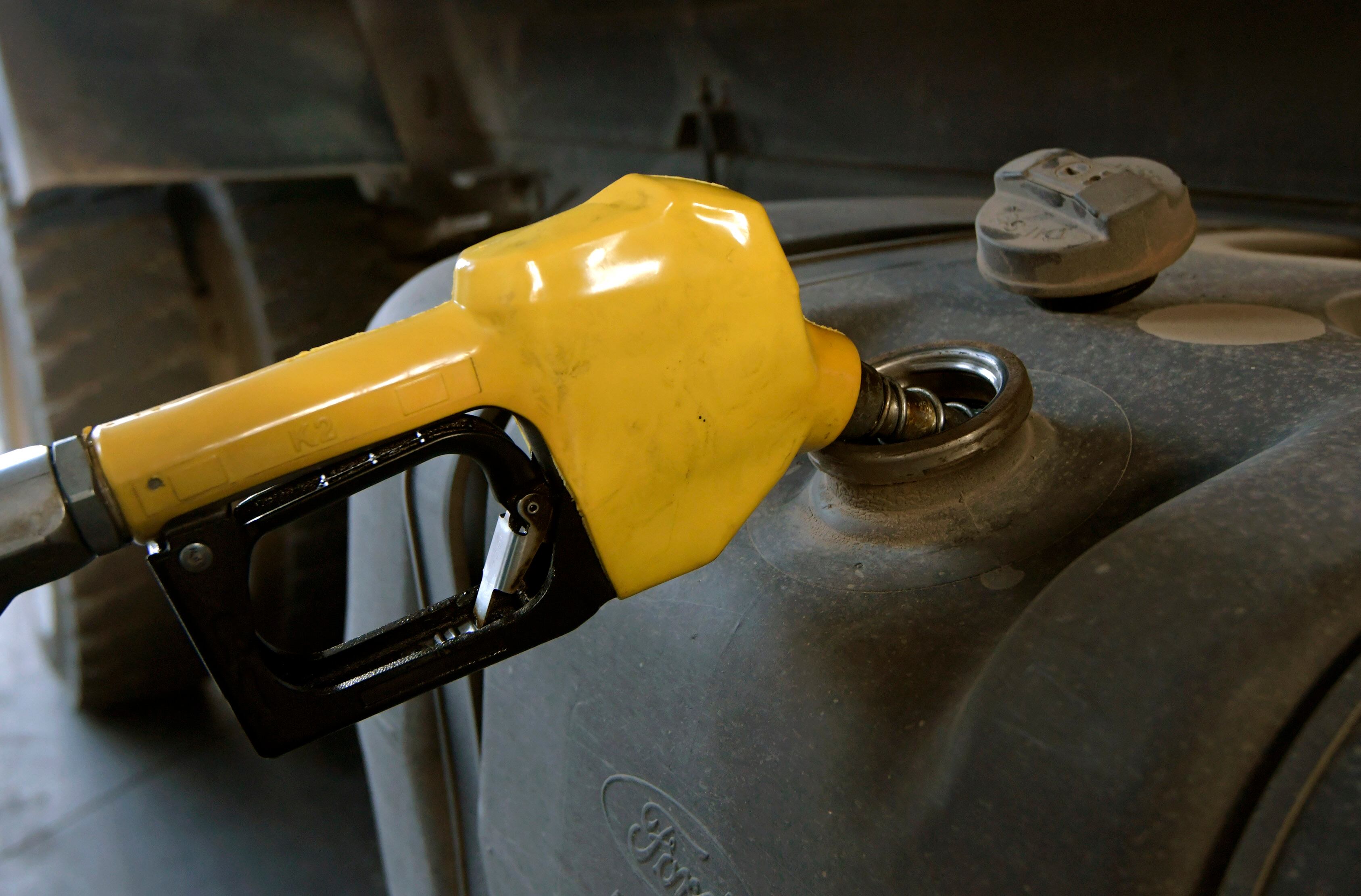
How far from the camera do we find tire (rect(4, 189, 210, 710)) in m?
1.45

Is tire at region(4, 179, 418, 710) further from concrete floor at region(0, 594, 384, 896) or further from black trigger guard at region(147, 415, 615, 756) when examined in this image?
black trigger guard at region(147, 415, 615, 756)

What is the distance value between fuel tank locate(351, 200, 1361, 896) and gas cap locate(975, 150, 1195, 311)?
0.04 metres

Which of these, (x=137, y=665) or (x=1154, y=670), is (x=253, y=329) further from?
(x=1154, y=670)

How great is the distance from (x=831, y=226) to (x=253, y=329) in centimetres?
101

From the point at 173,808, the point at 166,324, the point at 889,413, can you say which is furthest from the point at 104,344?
the point at 889,413

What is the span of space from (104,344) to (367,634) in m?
1.22

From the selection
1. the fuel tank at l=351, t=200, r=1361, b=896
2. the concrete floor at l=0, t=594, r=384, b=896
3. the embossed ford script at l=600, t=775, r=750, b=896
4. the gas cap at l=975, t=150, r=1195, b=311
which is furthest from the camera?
the concrete floor at l=0, t=594, r=384, b=896

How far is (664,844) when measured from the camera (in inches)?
24.0

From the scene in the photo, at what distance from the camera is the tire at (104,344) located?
1454mm

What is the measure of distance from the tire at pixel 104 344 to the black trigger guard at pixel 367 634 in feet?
3.64

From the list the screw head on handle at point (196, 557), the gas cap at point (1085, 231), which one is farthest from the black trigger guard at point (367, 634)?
the gas cap at point (1085, 231)

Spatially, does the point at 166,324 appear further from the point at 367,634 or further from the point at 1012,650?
the point at 1012,650

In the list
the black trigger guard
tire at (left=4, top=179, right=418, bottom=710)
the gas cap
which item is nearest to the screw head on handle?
the black trigger guard

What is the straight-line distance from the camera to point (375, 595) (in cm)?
97
